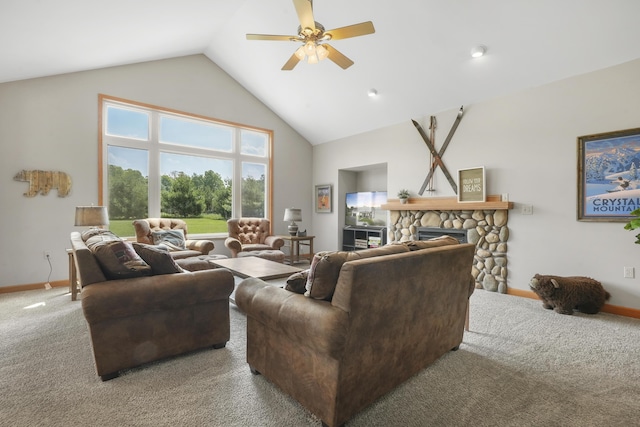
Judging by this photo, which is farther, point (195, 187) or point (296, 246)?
point (296, 246)

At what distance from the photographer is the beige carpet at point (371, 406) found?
1.61 meters

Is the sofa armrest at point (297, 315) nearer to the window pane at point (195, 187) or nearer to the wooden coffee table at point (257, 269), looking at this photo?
the wooden coffee table at point (257, 269)

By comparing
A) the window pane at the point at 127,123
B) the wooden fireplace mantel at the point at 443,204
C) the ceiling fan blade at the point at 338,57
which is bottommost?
the wooden fireplace mantel at the point at 443,204

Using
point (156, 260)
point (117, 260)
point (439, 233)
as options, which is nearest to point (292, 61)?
point (156, 260)

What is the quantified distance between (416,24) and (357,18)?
0.73m

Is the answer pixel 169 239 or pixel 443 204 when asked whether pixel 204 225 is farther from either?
pixel 443 204

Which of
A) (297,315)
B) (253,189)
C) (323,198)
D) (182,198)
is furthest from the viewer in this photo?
(323,198)

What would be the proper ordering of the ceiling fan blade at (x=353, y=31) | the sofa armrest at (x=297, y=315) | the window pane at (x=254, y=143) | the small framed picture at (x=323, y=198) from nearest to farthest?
the sofa armrest at (x=297, y=315) → the ceiling fan blade at (x=353, y=31) → the window pane at (x=254, y=143) → the small framed picture at (x=323, y=198)

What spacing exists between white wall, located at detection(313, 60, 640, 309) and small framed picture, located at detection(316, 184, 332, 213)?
2509 millimetres

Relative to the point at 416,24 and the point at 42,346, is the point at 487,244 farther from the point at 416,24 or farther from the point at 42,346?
the point at 42,346

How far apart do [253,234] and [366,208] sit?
235 cm

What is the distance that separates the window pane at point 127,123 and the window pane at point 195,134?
0.91 feet

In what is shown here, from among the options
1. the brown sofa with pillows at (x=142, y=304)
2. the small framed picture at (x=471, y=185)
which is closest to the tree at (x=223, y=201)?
the brown sofa with pillows at (x=142, y=304)

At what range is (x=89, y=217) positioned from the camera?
12.0 ft
